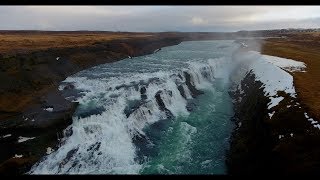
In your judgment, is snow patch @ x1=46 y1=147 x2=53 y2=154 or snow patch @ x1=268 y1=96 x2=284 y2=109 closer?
snow patch @ x1=46 y1=147 x2=53 y2=154

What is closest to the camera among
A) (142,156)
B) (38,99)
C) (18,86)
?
(142,156)

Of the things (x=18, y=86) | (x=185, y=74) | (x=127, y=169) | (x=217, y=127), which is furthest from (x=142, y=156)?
(x=185, y=74)

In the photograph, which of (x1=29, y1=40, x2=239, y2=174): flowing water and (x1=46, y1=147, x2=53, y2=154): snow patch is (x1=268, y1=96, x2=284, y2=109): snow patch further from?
(x1=46, y1=147, x2=53, y2=154): snow patch

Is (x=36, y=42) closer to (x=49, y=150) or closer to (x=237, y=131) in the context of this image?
(x=49, y=150)

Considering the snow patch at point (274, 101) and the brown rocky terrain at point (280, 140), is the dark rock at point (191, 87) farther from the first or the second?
the snow patch at point (274, 101)

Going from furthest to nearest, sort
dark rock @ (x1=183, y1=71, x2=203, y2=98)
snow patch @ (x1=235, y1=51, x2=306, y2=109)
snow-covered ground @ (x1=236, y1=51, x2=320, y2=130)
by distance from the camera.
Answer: dark rock @ (x1=183, y1=71, x2=203, y2=98) < snow patch @ (x1=235, y1=51, x2=306, y2=109) < snow-covered ground @ (x1=236, y1=51, x2=320, y2=130)

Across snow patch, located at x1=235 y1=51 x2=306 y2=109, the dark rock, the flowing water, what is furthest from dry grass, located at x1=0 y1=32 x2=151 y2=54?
snow patch, located at x1=235 y1=51 x2=306 y2=109

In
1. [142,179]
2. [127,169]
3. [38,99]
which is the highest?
[142,179]

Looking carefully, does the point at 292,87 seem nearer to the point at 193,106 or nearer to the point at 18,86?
the point at 193,106
